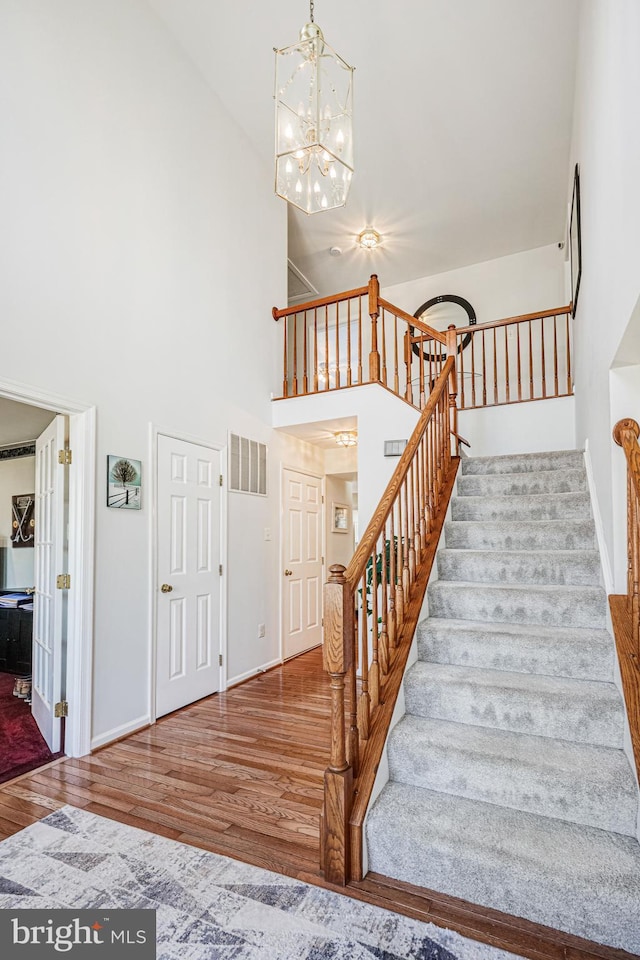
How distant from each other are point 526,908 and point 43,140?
4212mm

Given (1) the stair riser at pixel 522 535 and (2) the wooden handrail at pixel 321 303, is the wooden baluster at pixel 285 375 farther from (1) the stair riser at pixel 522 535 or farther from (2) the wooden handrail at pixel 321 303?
(1) the stair riser at pixel 522 535

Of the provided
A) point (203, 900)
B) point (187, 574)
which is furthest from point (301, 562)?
point (203, 900)

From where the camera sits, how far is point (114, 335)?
11.0 feet

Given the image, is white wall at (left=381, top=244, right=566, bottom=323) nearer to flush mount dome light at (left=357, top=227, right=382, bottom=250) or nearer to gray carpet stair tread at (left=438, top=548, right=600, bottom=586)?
flush mount dome light at (left=357, top=227, right=382, bottom=250)

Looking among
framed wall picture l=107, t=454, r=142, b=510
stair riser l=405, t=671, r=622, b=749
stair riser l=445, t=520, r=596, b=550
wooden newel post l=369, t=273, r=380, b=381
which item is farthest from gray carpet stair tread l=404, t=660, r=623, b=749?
wooden newel post l=369, t=273, r=380, b=381

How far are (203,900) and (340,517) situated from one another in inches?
205

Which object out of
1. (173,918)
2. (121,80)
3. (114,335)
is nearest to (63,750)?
(173,918)

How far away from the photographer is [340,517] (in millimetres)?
6871

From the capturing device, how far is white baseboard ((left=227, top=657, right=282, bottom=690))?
14.5ft

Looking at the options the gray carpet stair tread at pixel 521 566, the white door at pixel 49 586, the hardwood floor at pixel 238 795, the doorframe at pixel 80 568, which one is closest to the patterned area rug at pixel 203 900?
the hardwood floor at pixel 238 795

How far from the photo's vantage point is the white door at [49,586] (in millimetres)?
3111

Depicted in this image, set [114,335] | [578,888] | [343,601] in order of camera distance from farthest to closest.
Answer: [114,335]
[343,601]
[578,888]

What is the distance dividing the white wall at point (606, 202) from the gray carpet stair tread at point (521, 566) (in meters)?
0.25

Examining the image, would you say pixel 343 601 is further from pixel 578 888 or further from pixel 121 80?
pixel 121 80
